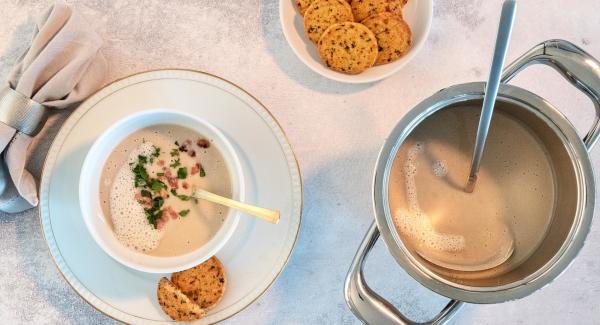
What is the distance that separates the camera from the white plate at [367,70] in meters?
1.05

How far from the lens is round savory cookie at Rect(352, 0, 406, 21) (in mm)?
1055

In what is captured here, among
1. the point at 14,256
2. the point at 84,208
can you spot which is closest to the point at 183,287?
the point at 84,208

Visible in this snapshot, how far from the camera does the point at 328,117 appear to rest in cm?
112

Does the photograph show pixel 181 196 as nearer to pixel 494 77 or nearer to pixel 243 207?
pixel 243 207

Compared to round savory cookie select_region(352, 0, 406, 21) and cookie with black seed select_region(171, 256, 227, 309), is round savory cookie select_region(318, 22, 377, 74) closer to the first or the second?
round savory cookie select_region(352, 0, 406, 21)

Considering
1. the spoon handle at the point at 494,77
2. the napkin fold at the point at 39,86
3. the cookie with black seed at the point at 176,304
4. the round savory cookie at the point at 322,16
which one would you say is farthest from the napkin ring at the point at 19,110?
the spoon handle at the point at 494,77

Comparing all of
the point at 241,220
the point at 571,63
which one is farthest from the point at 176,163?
the point at 571,63

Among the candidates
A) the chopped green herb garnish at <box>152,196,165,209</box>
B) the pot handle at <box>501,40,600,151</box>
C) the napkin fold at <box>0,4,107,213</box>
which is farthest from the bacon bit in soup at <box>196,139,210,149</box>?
the pot handle at <box>501,40,600,151</box>

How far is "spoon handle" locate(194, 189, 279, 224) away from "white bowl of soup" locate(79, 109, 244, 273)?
0.03m

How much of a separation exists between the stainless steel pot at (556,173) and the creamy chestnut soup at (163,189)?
1.02 feet

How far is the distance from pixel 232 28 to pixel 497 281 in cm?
64

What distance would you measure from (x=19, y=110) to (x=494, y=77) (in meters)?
0.75

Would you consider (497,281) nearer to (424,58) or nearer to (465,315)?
(465,315)

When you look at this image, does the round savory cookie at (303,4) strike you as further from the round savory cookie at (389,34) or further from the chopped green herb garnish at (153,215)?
the chopped green herb garnish at (153,215)
